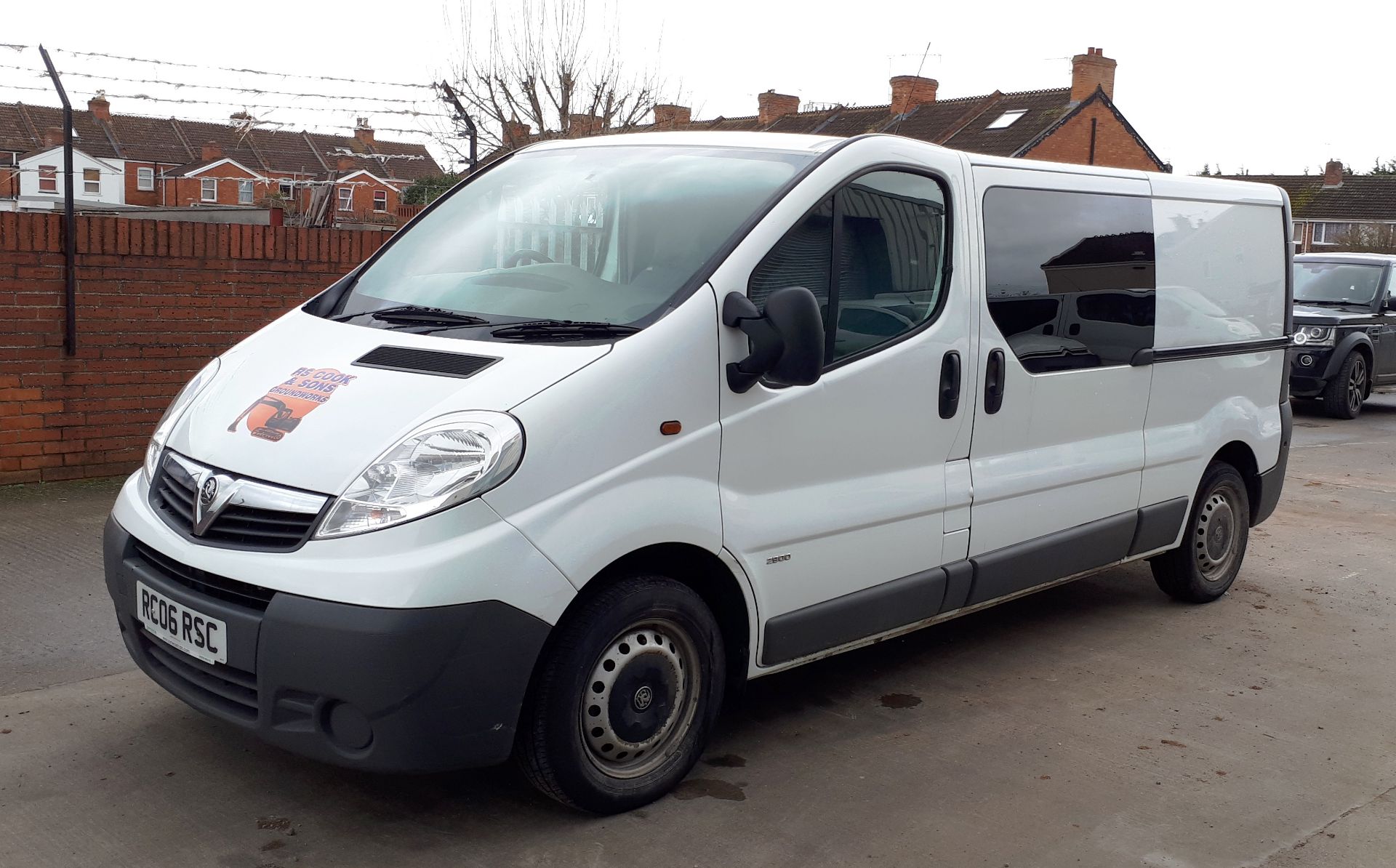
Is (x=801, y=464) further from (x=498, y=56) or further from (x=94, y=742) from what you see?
(x=498, y=56)

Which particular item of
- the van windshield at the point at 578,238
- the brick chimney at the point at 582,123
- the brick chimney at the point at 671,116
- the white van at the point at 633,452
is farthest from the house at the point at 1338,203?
the van windshield at the point at 578,238

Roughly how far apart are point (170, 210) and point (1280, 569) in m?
12.8

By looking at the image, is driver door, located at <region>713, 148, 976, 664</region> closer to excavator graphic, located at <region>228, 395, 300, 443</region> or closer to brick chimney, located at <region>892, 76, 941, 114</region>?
excavator graphic, located at <region>228, 395, 300, 443</region>

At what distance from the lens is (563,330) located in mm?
3549

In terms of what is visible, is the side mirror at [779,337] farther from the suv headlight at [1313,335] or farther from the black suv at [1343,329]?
the suv headlight at [1313,335]

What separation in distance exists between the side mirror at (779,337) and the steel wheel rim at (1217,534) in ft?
10.3

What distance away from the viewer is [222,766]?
3.73 meters

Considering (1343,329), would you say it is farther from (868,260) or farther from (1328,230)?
(1328,230)

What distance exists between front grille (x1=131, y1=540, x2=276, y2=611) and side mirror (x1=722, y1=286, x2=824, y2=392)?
1.38 metres

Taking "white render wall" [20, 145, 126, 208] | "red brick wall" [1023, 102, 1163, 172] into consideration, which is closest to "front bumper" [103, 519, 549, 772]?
"white render wall" [20, 145, 126, 208]

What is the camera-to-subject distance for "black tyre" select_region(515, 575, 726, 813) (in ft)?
10.8

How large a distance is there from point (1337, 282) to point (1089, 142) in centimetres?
2226

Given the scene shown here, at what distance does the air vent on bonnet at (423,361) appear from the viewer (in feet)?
11.1

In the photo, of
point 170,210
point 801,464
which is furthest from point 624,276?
point 170,210
